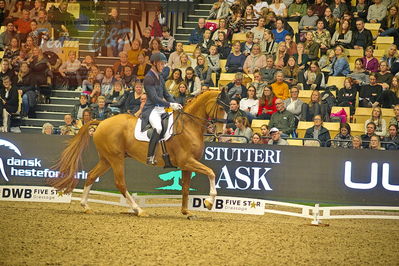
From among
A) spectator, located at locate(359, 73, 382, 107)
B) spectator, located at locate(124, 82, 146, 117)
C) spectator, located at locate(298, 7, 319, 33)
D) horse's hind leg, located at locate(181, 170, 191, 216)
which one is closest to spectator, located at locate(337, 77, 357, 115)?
spectator, located at locate(359, 73, 382, 107)

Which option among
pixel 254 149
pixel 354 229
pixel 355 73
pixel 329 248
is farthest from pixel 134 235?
pixel 355 73

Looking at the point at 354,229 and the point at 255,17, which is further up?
the point at 255,17

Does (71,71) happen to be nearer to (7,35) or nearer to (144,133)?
(7,35)

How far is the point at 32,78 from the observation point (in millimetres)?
21094

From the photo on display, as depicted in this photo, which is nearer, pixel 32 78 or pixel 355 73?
pixel 355 73

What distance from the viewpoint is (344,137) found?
55.0ft

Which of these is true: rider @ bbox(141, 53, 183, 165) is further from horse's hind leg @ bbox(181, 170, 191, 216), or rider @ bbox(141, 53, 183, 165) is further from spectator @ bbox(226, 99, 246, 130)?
spectator @ bbox(226, 99, 246, 130)

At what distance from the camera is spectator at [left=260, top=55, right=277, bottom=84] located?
19250mm

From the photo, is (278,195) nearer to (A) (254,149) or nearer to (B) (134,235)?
(A) (254,149)

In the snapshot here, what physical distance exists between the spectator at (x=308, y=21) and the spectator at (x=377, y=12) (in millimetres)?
1457

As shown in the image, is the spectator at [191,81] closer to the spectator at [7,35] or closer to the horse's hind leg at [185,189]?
the horse's hind leg at [185,189]

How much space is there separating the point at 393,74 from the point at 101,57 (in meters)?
8.89

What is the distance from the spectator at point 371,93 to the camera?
59.6 ft

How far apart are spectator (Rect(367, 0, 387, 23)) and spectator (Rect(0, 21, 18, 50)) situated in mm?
10530
